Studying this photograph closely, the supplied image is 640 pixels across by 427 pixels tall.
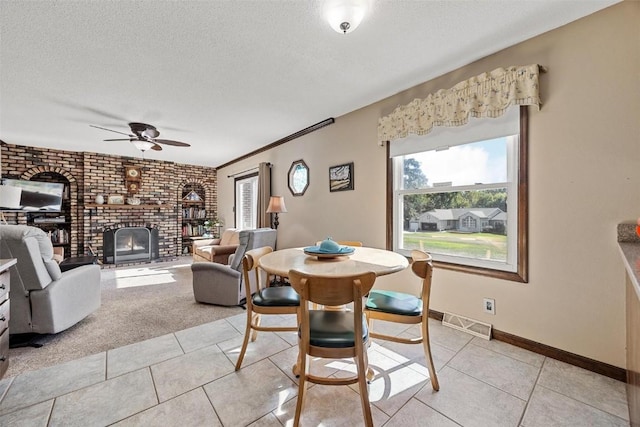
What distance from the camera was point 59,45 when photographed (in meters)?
1.93

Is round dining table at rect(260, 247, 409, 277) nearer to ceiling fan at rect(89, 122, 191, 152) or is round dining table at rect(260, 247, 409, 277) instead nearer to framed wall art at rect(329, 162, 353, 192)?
framed wall art at rect(329, 162, 353, 192)

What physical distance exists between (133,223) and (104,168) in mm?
1330

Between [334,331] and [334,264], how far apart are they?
19.0 inches

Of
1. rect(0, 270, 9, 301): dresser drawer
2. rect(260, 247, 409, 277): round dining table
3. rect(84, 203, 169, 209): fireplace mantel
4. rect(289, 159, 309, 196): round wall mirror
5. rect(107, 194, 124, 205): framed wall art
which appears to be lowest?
rect(0, 270, 9, 301): dresser drawer

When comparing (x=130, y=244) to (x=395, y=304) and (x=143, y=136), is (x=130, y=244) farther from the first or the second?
(x=395, y=304)

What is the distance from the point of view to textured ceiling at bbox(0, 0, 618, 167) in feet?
5.35

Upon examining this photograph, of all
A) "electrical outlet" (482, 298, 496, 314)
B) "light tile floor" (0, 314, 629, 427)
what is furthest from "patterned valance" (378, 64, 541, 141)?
"light tile floor" (0, 314, 629, 427)

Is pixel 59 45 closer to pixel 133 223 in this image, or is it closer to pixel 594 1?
pixel 594 1

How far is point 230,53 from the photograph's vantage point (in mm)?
2066

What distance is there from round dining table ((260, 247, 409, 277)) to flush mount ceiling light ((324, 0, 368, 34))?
5.03 ft

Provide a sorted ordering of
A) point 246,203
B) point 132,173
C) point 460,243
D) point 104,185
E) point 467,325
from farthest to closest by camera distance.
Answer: point 246,203 < point 132,173 < point 104,185 < point 460,243 < point 467,325

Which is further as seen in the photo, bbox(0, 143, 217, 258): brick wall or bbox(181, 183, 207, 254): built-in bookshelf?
bbox(181, 183, 207, 254): built-in bookshelf

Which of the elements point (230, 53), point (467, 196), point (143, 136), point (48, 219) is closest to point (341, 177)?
point (467, 196)

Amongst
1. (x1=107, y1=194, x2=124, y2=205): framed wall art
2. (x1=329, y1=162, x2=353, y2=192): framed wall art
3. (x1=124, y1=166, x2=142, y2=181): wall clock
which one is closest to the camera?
(x1=329, y1=162, x2=353, y2=192): framed wall art
